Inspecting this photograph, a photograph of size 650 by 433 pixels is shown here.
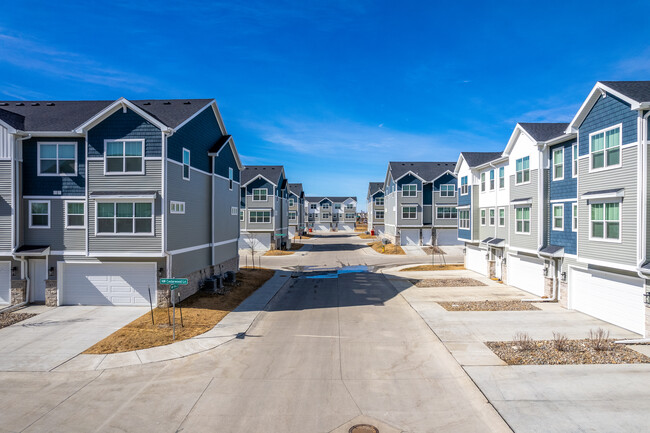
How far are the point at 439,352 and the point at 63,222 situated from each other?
18.8m

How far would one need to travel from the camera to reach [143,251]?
1766 cm

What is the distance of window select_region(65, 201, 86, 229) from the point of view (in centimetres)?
1839

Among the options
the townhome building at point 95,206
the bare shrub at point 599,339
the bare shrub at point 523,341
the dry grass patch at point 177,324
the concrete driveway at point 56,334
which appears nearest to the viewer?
the concrete driveway at point 56,334

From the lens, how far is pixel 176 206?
1877 cm

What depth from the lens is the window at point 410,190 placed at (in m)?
51.2

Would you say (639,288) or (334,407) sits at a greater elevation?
(639,288)

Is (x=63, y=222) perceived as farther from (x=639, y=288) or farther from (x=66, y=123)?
(x=639, y=288)

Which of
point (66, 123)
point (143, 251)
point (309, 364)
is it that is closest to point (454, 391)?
point (309, 364)

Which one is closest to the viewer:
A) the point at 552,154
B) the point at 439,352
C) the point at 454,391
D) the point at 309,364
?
the point at 454,391

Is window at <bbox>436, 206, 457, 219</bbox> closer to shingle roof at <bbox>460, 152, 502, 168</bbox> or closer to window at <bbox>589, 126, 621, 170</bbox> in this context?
shingle roof at <bbox>460, 152, 502, 168</bbox>

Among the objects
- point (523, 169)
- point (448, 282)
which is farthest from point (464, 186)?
point (448, 282)

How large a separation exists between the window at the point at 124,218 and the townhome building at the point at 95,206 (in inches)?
1.9

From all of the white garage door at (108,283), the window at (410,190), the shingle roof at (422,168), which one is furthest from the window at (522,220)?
the shingle roof at (422,168)

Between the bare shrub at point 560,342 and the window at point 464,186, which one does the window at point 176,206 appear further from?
the window at point 464,186
